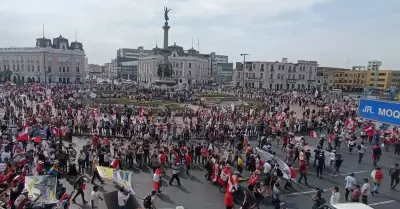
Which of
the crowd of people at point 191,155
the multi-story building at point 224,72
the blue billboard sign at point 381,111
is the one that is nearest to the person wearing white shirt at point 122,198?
the crowd of people at point 191,155

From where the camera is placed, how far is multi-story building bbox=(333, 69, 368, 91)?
109750 millimetres

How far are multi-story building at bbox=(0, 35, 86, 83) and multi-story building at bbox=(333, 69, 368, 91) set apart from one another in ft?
277

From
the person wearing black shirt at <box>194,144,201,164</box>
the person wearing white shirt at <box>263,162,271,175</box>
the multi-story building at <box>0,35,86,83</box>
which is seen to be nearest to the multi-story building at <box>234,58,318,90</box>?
the multi-story building at <box>0,35,86,83</box>

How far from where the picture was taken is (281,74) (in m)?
97.2

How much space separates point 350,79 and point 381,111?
108333mm

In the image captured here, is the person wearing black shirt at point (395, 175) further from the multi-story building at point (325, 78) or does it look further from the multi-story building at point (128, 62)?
the multi-story building at point (128, 62)

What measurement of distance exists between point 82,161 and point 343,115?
28127 mm

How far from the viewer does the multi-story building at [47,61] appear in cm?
9962

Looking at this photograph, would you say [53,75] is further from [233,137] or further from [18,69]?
[233,137]

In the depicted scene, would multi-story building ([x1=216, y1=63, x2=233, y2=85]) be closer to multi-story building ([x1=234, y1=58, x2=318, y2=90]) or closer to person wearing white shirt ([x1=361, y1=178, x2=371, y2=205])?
multi-story building ([x1=234, y1=58, x2=318, y2=90])

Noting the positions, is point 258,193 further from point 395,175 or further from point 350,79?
point 350,79

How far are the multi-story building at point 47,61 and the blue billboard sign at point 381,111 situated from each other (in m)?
96.6

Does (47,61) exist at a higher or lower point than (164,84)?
higher

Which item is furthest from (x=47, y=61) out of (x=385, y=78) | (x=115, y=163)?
(x=385, y=78)
